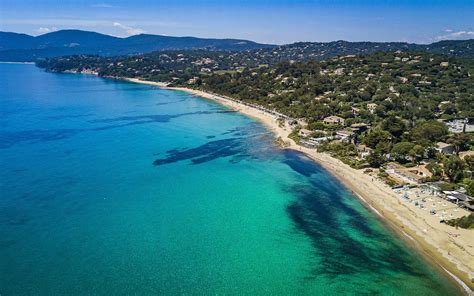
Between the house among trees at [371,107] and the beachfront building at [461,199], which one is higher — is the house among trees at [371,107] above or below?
above

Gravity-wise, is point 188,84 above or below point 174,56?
below

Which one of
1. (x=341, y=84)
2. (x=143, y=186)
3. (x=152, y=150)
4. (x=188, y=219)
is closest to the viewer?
(x=188, y=219)

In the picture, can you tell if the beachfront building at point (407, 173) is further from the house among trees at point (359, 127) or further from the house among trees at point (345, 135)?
the house among trees at point (359, 127)

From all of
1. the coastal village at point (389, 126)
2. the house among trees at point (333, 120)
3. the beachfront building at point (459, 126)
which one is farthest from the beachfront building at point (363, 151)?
the beachfront building at point (459, 126)

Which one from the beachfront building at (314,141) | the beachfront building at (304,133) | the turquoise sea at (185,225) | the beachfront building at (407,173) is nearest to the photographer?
the turquoise sea at (185,225)

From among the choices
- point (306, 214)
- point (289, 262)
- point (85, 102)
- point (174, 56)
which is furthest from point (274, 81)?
point (174, 56)

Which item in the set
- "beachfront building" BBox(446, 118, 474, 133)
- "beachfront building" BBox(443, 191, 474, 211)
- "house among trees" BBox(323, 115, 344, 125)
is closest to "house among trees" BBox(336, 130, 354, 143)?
"house among trees" BBox(323, 115, 344, 125)

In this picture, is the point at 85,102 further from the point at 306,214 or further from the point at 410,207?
the point at 410,207
